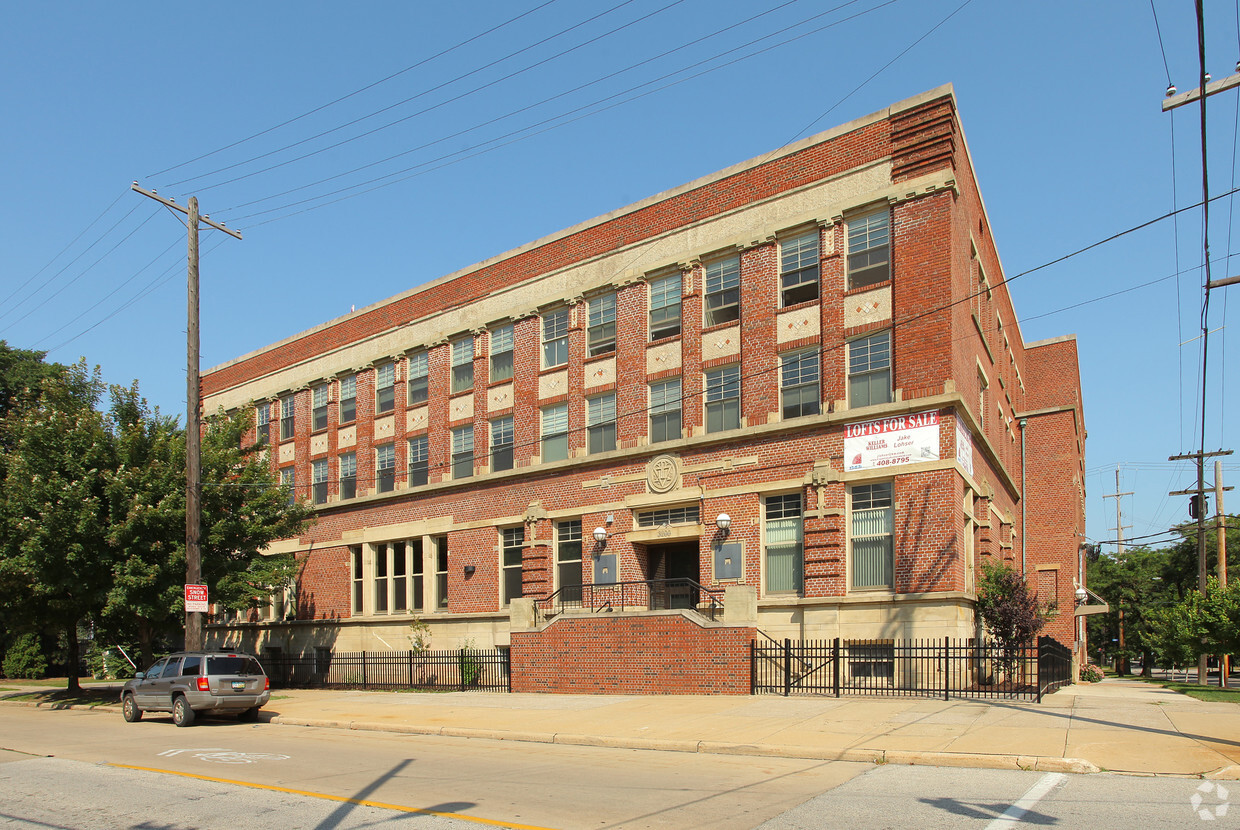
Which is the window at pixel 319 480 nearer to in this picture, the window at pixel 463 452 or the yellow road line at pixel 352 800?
the window at pixel 463 452

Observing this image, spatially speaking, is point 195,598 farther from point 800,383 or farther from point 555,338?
point 800,383

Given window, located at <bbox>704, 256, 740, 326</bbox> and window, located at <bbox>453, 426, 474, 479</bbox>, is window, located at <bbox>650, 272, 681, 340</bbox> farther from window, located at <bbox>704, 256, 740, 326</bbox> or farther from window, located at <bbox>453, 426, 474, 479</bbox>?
window, located at <bbox>453, 426, 474, 479</bbox>

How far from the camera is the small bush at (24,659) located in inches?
1725

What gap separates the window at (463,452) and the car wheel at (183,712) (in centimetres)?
1364

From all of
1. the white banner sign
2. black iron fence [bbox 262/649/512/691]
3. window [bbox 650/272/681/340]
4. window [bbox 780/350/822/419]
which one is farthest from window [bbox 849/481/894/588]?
black iron fence [bbox 262/649/512/691]

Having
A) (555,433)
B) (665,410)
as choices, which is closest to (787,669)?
(665,410)

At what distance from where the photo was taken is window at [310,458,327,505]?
38.7 m

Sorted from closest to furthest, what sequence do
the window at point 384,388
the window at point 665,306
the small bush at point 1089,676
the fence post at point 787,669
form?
1. the fence post at point 787,669
2. the window at point 665,306
3. the window at point 384,388
4. the small bush at point 1089,676

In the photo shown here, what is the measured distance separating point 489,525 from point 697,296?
35.0 feet

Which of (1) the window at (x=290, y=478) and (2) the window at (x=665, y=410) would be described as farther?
(1) the window at (x=290, y=478)

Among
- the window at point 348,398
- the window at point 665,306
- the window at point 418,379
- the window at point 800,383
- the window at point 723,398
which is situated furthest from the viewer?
the window at point 348,398

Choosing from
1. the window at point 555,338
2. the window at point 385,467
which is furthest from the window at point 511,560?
the window at point 385,467

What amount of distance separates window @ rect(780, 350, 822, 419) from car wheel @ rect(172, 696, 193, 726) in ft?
52.0

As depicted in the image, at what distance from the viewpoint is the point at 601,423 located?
29250mm
